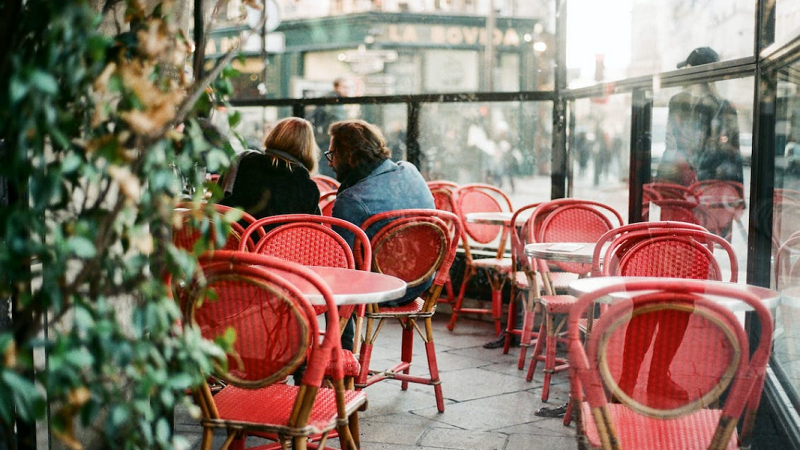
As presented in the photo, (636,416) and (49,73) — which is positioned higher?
(49,73)

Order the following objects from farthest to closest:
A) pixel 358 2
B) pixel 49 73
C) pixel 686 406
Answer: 1. pixel 358 2
2. pixel 686 406
3. pixel 49 73

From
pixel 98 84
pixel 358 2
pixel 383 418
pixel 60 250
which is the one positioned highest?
pixel 358 2

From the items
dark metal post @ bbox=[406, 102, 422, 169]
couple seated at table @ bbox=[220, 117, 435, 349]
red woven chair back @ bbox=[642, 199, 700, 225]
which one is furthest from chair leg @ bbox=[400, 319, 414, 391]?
dark metal post @ bbox=[406, 102, 422, 169]

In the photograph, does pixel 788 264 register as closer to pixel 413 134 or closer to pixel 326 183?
pixel 413 134

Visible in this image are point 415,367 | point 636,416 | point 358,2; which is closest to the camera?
point 636,416

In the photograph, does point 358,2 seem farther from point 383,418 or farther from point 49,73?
point 49,73

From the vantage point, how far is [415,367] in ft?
14.4

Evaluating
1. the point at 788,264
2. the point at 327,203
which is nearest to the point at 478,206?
the point at 327,203

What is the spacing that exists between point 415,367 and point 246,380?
240 centimetres

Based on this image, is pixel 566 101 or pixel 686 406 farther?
pixel 566 101

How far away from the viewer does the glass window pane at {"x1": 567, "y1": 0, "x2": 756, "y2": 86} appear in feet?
12.5

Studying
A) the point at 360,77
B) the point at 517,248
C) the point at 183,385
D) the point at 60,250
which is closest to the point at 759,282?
the point at 517,248

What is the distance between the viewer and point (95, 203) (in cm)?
134

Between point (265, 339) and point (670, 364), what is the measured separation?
3.09 feet
